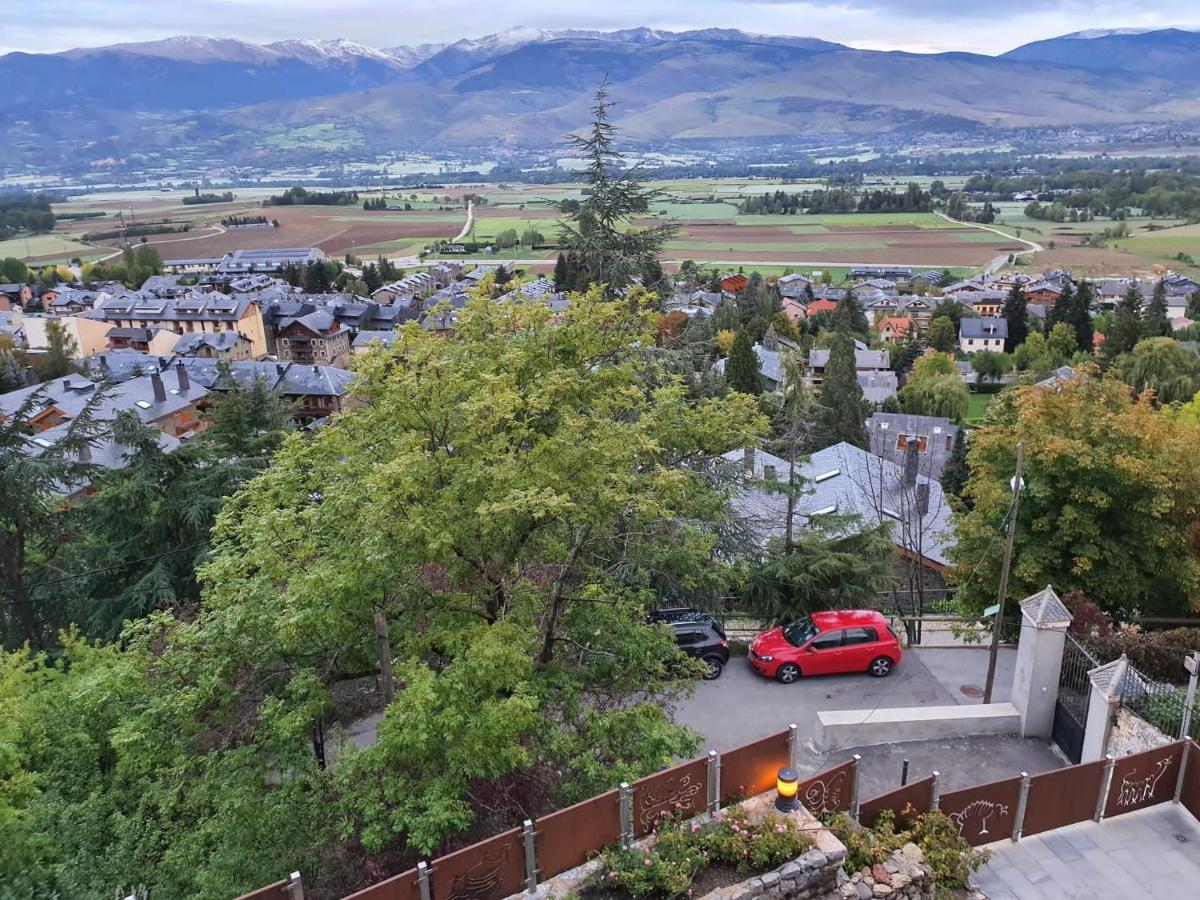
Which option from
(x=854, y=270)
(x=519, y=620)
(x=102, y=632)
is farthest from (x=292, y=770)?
(x=854, y=270)

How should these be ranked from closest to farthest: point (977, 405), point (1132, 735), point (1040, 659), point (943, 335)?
point (1132, 735)
point (1040, 659)
point (977, 405)
point (943, 335)

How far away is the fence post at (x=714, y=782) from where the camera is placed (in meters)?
9.00

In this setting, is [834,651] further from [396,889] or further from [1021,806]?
[396,889]

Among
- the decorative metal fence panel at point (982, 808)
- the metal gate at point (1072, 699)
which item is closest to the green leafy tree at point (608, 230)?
the metal gate at point (1072, 699)

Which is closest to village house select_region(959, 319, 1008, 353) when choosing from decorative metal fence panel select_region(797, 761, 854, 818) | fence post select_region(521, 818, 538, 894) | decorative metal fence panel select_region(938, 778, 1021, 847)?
decorative metal fence panel select_region(938, 778, 1021, 847)

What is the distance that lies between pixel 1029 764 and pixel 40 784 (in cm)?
1403

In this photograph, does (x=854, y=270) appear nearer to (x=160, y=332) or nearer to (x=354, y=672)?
(x=160, y=332)

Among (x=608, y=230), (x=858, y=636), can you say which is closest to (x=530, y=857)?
(x=858, y=636)

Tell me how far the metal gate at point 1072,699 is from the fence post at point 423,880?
951 cm

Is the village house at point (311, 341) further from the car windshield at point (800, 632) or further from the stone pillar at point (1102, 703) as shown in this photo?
the stone pillar at point (1102, 703)

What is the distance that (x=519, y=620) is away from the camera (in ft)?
33.7

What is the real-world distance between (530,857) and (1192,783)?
322 inches

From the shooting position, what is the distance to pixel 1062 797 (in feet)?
32.4

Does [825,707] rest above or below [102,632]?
above
